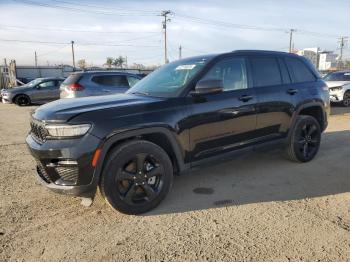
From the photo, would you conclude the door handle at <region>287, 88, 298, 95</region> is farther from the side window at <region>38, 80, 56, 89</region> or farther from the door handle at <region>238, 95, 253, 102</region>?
the side window at <region>38, 80, 56, 89</region>

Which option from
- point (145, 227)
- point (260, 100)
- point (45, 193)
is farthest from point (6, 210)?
point (260, 100)

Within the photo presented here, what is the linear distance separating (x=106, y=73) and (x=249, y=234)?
8.49 meters

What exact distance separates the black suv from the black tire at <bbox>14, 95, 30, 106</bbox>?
15318 millimetres

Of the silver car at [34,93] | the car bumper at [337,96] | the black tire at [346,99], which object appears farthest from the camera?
the silver car at [34,93]

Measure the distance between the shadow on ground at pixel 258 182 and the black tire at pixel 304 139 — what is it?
153mm

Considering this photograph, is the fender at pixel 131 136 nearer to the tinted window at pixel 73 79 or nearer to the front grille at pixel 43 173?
the front grille at pixel 43 173

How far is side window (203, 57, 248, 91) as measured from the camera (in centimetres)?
447

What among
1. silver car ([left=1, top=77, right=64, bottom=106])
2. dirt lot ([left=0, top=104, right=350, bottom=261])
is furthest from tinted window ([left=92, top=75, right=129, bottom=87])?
silver car ([left=1, top=77, right=64, bottom=106])

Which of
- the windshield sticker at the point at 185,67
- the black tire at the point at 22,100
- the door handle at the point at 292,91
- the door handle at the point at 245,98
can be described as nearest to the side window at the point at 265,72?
the door handle at the point at 292,91

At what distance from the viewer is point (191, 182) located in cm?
492

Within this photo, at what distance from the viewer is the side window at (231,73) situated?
4469 millimetres

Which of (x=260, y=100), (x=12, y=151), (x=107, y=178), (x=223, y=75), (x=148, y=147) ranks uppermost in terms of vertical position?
(x=223, y=75)

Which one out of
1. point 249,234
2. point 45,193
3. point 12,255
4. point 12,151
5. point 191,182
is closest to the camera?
point 12,255

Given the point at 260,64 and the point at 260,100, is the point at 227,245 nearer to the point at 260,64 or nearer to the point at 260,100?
the point at 260,100
